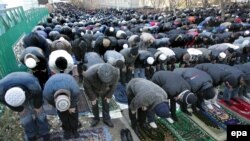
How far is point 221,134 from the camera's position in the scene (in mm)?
5500

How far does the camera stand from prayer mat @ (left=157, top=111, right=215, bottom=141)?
17.8 ft

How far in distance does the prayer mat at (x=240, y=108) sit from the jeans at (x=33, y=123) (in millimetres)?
4485

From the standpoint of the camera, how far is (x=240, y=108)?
21.6ft

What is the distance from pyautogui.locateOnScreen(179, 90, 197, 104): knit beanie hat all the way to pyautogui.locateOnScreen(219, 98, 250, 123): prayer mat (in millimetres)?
1835

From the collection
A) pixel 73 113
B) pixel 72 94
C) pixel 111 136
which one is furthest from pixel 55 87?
pixel 111 136

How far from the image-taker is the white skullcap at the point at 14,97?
13.5 feet

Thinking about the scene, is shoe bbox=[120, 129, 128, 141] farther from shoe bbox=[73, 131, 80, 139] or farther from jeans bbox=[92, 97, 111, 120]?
shoe bbox=[73, 131, 80, 139]

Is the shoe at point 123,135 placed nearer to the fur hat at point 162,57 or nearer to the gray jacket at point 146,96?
the gray jacket at point 146,96

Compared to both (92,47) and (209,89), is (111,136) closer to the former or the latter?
(209,89)

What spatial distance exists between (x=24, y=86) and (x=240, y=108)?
5.17 metres

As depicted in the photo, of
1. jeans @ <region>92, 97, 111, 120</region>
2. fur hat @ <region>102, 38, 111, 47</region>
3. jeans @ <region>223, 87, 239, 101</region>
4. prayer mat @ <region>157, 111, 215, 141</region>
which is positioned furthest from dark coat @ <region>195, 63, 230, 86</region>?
fur hat @ <region>102, 38, 111, 47</region>

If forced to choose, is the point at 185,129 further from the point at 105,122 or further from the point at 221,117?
the point at 105,122

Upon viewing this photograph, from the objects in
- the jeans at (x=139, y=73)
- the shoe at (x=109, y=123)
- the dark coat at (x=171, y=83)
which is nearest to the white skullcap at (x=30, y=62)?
the shoe at (x=109, y=123)

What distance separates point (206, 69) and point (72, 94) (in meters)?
3.58
